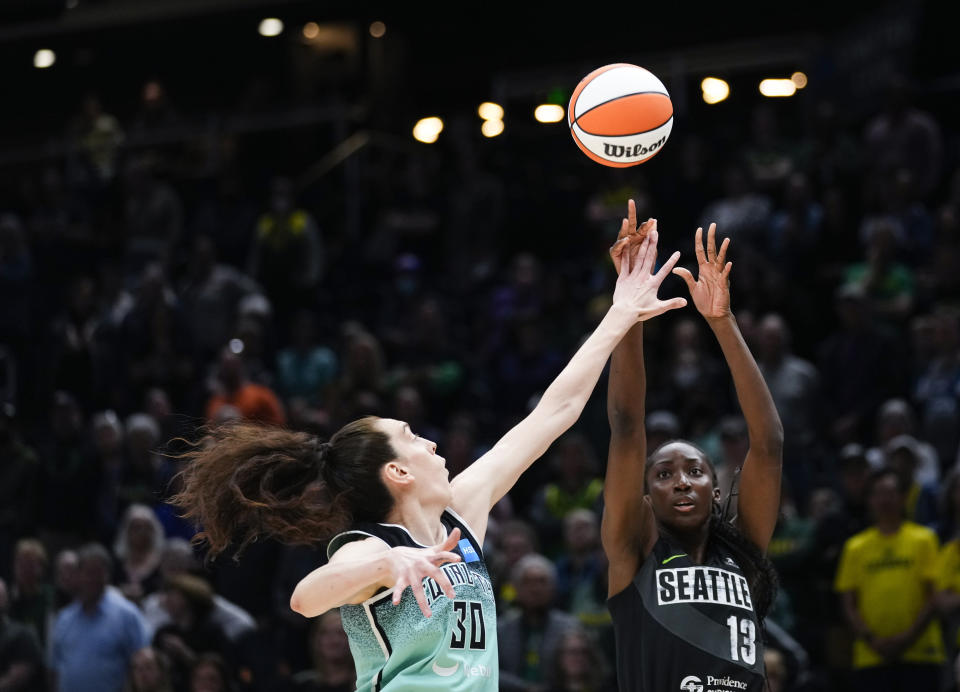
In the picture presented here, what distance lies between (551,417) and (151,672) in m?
5.13

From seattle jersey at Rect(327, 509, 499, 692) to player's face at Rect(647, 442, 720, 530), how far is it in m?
0.84

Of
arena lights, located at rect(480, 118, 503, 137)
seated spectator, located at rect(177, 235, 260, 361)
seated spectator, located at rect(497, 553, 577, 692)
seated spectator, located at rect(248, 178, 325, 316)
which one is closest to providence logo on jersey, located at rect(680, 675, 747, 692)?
seated spectator, located at rect(497, 553, 577, 692)

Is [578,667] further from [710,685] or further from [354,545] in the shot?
[354,545]

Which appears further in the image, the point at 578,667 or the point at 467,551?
the point at 578,667

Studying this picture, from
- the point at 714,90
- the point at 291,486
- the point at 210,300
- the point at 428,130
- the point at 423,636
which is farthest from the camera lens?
the point at 428,130

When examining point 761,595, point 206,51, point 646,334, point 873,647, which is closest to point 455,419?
point 646,334

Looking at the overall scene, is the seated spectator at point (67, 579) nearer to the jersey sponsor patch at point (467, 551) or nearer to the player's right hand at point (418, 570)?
the jersey sponsor patch at point (467, 551)

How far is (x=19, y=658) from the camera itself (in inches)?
387

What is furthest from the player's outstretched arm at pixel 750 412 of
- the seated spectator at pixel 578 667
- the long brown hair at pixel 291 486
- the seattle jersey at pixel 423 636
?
the seated spectator at pixel 578 667

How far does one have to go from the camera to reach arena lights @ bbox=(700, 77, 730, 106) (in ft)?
55.5

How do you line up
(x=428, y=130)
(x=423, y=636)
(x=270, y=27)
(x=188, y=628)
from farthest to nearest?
(x=270, y=27) → (x=428, y=130) → (x=188, y=628) → (x=423, y=636)

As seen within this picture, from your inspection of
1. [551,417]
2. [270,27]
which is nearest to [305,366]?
[270,27]

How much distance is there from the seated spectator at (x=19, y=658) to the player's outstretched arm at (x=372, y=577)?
6.25 m

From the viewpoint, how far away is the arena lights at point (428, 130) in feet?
56.8
